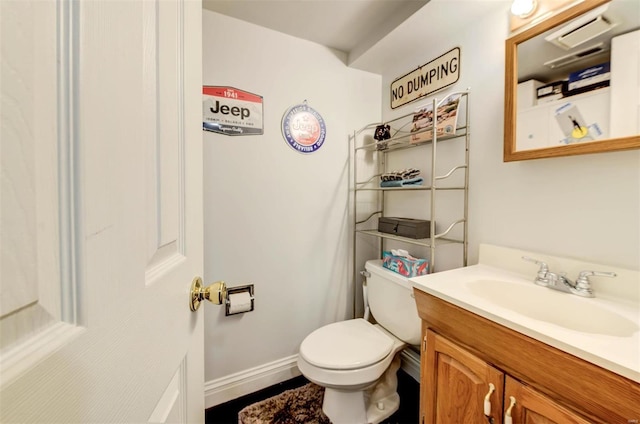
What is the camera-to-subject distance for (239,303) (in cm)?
144

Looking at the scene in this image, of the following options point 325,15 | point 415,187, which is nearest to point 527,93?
point 415,187

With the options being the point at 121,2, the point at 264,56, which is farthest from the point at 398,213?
the point at 121,2

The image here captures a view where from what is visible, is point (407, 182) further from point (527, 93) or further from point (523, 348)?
point (523, 348)

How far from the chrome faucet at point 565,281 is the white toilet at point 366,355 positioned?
53cm

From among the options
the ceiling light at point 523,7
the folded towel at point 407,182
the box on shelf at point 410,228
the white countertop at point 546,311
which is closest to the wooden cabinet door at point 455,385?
the white countertop at point 546,311

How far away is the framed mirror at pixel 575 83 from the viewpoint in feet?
2.69

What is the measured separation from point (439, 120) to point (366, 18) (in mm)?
721

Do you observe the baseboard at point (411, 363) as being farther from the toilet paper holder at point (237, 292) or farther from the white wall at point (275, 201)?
the toilet paper holder at point (237, 292)

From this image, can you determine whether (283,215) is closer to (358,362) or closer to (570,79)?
(358,362)

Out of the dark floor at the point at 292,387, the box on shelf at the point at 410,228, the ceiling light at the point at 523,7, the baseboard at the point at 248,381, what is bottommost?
the dark floor at the point at 292,387

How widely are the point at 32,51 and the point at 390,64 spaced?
1.92m

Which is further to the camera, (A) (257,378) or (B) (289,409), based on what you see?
(A) (257,378)

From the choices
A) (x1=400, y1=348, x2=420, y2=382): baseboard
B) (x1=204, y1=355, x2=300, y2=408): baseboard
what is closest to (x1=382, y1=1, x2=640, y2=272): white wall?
(x1=400, y1=348, x2=420, y2=382): baseboard

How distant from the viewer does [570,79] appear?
0.95 m
